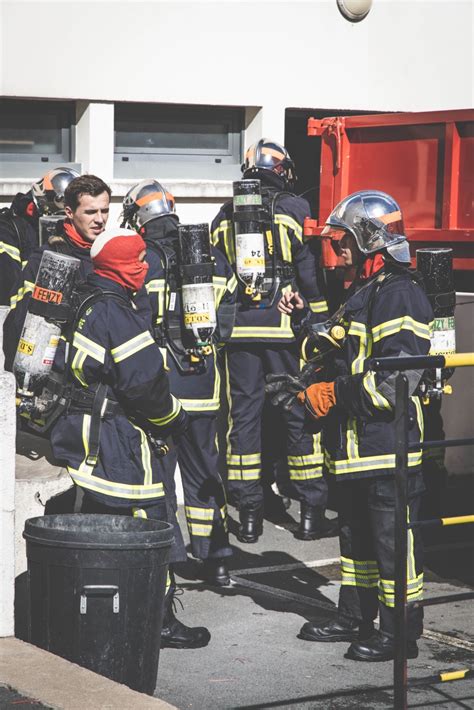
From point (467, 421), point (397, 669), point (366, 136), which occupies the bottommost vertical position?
point (397, 669)

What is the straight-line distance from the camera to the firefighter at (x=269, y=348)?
7.26m

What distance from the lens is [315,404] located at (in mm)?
5375

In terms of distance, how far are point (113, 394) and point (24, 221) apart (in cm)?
247

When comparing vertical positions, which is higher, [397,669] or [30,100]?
[30,100]

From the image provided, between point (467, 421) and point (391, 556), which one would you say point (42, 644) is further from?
point (467, 421)

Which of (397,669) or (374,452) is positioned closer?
(397,669)

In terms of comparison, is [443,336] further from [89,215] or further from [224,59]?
[224,59]

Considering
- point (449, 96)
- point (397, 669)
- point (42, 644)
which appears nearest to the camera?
point (397, 669)

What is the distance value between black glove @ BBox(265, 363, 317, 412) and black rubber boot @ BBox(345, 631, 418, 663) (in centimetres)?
→ 106

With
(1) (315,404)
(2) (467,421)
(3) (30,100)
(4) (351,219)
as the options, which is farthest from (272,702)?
(3) (30,100)

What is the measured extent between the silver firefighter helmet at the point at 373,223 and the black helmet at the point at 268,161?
1944 millimetres

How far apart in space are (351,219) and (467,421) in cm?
310

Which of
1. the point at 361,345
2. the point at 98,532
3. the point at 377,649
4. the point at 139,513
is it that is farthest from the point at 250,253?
the point at 98,532

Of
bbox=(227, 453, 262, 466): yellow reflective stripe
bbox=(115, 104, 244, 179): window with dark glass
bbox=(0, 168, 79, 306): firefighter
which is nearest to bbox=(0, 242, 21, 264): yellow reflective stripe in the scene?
bbox=(0, 168, 79, 306): firefighter
